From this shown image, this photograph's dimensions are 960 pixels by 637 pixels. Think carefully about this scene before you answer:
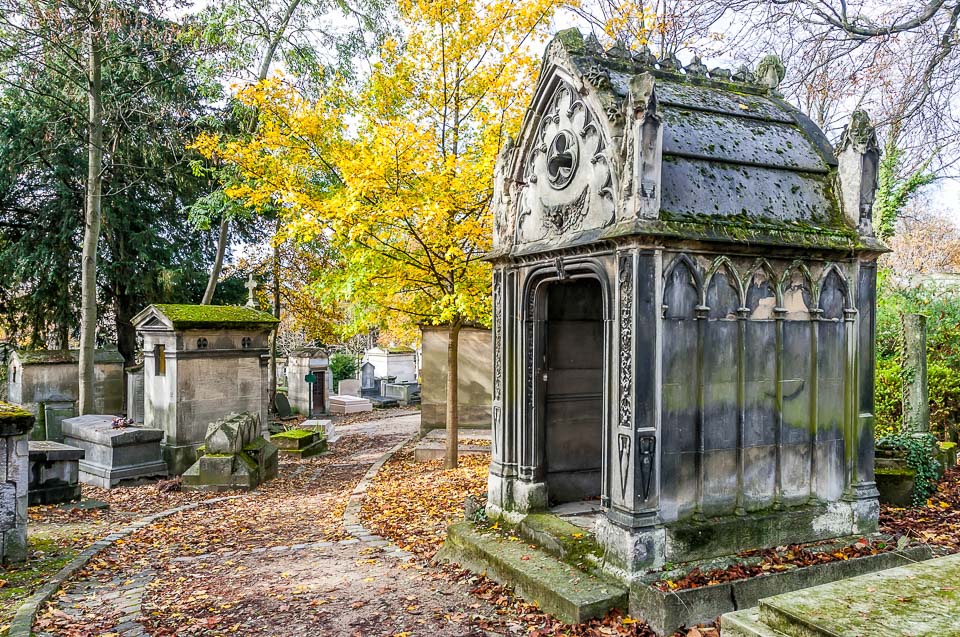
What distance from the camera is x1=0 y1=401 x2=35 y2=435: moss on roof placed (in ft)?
21.5

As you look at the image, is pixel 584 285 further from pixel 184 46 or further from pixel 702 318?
pixel 184 46

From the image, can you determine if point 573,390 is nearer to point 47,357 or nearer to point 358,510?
point 358,510

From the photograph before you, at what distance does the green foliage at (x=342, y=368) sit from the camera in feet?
92.4

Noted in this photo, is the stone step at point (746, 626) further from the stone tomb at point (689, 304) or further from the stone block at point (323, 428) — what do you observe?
the stone block at point (323, 428)

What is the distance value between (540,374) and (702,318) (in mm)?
1900

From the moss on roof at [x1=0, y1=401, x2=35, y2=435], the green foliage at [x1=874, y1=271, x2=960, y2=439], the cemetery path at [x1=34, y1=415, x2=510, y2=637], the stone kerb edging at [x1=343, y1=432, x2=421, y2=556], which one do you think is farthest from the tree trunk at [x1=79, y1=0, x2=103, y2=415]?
the green foliage at [x1=874, y1=271, x2=960, y2=439]

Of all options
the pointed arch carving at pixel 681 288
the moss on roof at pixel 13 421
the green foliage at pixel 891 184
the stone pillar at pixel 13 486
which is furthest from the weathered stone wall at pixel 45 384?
the green foliage at pixel 891 184

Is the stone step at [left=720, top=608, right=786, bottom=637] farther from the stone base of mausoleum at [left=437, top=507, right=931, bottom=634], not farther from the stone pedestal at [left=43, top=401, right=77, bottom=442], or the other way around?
the stone pedestal at [left=43, top=401, right=77, bottom=442]

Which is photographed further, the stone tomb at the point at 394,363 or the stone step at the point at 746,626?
the stone tomb at the point at 394,363

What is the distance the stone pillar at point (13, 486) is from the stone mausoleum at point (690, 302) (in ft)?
16.3

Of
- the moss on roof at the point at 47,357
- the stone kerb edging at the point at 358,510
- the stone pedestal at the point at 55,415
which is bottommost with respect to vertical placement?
the stone kerb edging at the point at 358,510

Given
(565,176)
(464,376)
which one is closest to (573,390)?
(565,176)

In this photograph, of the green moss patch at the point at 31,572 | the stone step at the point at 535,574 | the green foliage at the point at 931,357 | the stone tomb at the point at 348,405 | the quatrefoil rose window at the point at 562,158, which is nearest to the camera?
the stone step at the point at 535,574

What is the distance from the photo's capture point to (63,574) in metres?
6.36
